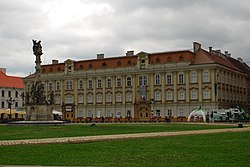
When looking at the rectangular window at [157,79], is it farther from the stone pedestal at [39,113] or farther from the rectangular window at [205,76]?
the stone pedestal at [39,113]

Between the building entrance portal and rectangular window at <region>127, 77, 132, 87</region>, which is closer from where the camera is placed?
the building entrance portal

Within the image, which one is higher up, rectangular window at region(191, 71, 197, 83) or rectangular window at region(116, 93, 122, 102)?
rectangular window at region(191, 71, 197, 83)

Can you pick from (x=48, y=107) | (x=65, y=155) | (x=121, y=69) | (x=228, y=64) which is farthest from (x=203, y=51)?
(x=65, y=155)

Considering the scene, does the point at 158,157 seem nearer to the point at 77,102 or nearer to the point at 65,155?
the point at 65,155

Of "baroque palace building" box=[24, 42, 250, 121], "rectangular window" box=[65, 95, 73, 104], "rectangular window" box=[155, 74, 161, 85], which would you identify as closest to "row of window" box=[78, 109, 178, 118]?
"baroque palace building" box=[24, 42, 250, 121]

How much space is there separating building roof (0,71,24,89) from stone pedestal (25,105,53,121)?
2245 inches

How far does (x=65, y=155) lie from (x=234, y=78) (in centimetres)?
7458

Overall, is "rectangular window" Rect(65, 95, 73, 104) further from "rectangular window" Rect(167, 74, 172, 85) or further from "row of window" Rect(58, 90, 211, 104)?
"rectangular window" Rect(167, 74, 172, 85)

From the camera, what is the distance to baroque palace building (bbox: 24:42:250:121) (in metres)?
79.4

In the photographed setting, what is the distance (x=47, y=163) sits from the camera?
14344 millimetres

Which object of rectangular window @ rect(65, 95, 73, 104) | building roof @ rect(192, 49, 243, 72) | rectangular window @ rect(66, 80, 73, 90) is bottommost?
rectangular window @ rect(65, 95, 73, 104)

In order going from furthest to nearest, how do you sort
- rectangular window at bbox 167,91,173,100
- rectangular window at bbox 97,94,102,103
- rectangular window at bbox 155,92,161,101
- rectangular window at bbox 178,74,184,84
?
1. rectangular window at bbox 97,94,102,103
2. rectangular window at bbox 155,92,161,101
3. rectangular window at bbox 167,91,173,100
4. rectangular window at bbox 178,74,184,84

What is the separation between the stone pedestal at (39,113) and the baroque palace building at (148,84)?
105 ft

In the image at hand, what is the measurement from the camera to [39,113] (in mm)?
53375
